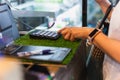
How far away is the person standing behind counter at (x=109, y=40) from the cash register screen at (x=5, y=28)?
1.23ft

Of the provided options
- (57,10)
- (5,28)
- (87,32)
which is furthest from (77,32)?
(57,10)

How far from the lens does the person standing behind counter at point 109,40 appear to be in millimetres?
663

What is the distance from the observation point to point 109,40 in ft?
2.21

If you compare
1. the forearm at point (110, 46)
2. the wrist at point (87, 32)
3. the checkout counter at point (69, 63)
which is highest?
the wrist at point (87, 32)

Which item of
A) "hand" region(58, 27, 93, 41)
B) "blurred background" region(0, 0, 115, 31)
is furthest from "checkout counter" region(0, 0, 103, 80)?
"blurred background" region(0, 0, 115, 31)

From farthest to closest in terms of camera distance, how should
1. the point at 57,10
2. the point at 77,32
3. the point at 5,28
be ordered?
the point at 57,10 → the point at 5,28 → the point at 77,32

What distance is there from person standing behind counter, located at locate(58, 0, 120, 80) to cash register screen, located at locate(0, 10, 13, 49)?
0.38 metres

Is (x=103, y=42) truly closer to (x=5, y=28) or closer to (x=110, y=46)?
(x=110, y=46)

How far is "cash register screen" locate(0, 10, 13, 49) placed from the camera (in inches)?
40.9

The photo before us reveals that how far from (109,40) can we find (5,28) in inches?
24.5

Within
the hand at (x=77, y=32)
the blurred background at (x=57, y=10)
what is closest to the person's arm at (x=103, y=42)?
the hand at (x=77, y=32)

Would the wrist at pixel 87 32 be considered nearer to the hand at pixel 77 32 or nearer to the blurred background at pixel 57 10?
the hand at pixel 77 32

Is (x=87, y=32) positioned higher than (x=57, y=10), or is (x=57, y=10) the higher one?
(x=87, y=32)

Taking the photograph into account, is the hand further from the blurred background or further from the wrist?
the blurred background
